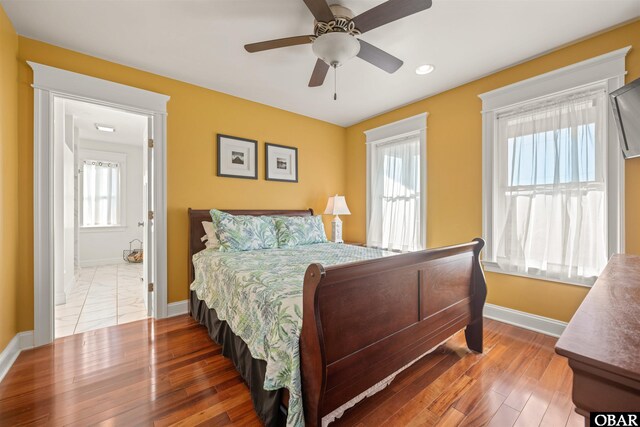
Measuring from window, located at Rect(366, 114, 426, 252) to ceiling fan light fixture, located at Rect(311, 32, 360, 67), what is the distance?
6.17 ft

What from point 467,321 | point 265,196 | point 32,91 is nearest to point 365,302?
point 467,321

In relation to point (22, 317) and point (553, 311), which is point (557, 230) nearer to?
point (553, 311)

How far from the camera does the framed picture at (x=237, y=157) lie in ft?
10.6

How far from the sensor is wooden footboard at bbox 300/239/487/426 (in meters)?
1.18

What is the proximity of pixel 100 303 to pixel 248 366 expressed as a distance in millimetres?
2699

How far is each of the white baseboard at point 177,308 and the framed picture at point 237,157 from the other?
1512 mm

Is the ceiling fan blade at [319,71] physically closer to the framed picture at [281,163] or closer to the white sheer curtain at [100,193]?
the framed picture at [281,163]

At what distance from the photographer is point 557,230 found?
240 centimetres

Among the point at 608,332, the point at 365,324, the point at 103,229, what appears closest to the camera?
the point at 608,332

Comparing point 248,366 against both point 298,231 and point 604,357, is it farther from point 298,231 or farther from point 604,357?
point 298,231

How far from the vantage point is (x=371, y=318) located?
4.66 feet

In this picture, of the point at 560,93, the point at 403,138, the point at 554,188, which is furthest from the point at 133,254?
the point at 560,93

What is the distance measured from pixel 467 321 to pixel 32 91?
13.2 feet

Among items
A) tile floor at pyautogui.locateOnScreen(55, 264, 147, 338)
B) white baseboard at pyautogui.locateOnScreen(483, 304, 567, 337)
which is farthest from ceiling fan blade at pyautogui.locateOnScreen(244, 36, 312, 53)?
white baseboard at pyautogui.locateOnScreen(483, 304, 567, 337)
